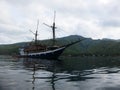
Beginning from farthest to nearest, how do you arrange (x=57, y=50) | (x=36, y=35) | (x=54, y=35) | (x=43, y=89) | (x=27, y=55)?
(x=36, y=35)
(x=27, y=55)
(x=54, y=35)
(x=57, y=50)
(x=43, y=89)

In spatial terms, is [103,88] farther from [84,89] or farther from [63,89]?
[63,89]

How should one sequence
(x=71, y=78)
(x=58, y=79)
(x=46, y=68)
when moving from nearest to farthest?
(x=58, y=79) < (x=71, y=78) < (x=46, y=68)

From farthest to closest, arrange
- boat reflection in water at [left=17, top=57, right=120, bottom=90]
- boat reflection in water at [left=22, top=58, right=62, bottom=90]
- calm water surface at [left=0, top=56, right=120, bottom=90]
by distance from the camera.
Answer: boat reflection in water at [left=22, top=58, right=62, bottom=90] < boat reflection in water at [left=17, top=57, right=120, bottom=90] < calm water surface at [left=0, top=56, right=120, bottom=90]

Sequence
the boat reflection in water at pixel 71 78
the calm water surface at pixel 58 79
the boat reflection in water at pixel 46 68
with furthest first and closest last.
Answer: the boat reflection in water at pixel 46 68, the boat reflection in water at pixel 71 78, the calm water surface at pixel 58 79

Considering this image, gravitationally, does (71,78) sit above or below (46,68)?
below

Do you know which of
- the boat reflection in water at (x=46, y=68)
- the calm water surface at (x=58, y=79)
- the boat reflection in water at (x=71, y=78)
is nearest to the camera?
the calm water surface at (x=58, y=79)

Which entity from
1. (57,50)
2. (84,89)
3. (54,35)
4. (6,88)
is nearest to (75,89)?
(84,89)

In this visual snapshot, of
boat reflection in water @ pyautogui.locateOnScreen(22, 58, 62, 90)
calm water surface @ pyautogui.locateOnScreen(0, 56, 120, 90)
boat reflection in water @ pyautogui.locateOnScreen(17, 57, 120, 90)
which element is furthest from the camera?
boat reflection in water @ pyautogui.locateOnScreen(22, 58, 62, 90)

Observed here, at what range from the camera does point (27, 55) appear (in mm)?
157125

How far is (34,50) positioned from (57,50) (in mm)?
22913

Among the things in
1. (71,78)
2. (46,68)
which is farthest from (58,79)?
(46,68)

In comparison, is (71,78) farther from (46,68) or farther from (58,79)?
(46,68)

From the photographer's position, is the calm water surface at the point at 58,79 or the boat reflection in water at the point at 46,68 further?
the boat reflection in water at the point at 46,68

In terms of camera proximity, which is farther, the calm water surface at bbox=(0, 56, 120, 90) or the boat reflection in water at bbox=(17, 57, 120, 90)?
the boat reflection in water at bbox=(17, 57, 120, 90)
